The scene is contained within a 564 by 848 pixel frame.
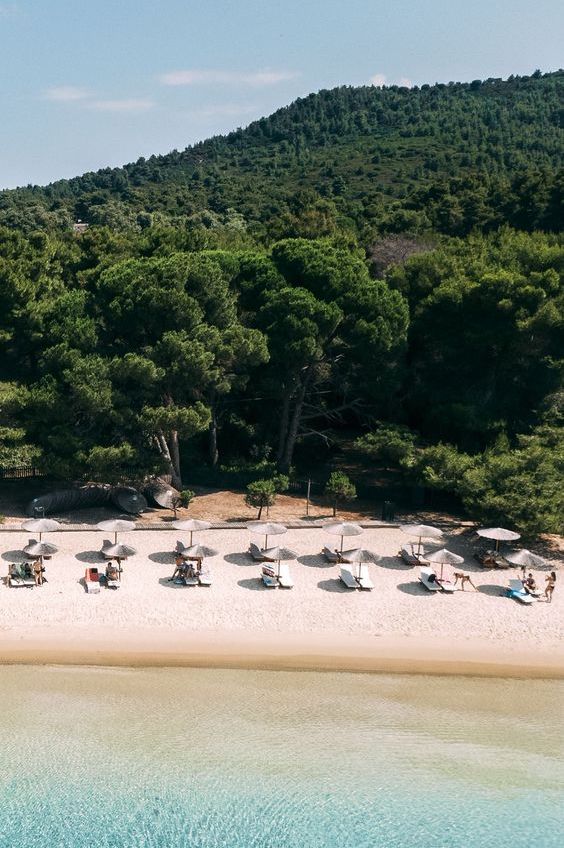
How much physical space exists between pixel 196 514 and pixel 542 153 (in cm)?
7215

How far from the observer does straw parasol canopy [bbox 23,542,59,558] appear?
2134cm

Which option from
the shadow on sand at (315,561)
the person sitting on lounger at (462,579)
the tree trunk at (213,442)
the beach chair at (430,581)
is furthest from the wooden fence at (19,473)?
the person sitting on lounger at (462,579)

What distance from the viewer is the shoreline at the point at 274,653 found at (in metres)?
17.7

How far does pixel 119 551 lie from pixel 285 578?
5.06 metres

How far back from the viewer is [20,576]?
20531 millimetres

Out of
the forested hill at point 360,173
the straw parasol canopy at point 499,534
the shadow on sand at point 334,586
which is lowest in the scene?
the shadow on sand at point 334,586

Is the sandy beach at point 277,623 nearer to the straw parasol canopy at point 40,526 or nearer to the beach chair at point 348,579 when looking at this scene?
the beach chair at point 348,579

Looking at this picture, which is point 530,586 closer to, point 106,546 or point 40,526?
point 106,546

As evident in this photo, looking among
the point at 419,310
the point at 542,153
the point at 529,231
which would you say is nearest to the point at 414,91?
the point at 542,153

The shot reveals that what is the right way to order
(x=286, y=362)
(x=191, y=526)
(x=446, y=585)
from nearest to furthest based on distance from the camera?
(x=446, y=585) → (x=191, y=526) → (x=286, y=362)

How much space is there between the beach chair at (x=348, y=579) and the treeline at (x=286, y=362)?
5487 millimetres

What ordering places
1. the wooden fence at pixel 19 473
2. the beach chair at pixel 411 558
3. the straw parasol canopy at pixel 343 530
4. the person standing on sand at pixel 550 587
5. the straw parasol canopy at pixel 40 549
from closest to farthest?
1. the person standing on sand at pixel 550 587
2. the straw parasol canopy at pixel 40 549
3. the straw parasol canopy at pixel 343 530
4. the beach chair at pixel 411 558
5. the wooden fence at pixel 19 473

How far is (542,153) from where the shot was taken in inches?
3219

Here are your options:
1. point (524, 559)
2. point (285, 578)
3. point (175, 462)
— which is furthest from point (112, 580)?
point (524, 559)
